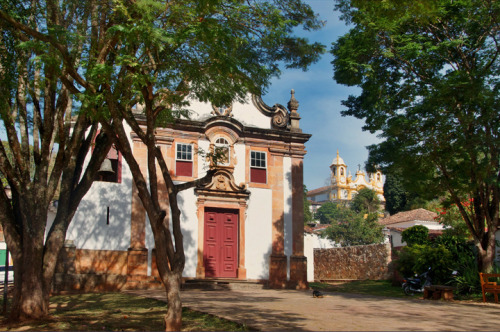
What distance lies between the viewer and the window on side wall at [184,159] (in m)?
18.2

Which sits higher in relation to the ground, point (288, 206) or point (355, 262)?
point (288, 206)

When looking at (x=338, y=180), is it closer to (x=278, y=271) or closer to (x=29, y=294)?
(x=278, y=271)

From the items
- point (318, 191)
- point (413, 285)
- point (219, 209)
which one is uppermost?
point (318, 191)

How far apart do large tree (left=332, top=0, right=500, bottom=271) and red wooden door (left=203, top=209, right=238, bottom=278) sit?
230 inches

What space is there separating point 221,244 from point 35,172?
9750 mm

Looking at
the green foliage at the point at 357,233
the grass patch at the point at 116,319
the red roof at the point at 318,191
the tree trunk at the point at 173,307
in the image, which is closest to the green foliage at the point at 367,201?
the green foliage at the point at 357,233

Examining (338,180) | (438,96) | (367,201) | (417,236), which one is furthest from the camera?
(338,180)

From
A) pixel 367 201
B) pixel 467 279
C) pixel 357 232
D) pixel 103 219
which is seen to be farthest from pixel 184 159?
pixel 367 201

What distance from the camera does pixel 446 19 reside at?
47.5ft

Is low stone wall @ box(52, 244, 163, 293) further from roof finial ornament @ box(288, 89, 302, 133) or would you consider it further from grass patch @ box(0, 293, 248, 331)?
roof finial ornament @ box(288, 89, 302, 133)

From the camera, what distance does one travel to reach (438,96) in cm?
1330

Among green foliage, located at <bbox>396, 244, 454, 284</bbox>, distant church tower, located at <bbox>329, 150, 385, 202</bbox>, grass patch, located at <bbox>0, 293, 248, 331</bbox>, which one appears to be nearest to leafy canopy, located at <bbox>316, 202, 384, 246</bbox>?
green foliage, located at <bbox>396, 244, 454, 284</bbox>

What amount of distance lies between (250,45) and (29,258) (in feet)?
17.0

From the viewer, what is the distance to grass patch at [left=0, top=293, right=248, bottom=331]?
315 inches
